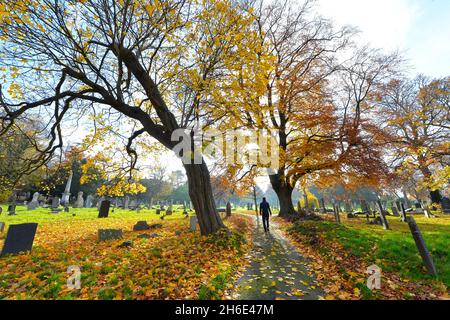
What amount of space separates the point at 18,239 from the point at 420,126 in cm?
2592


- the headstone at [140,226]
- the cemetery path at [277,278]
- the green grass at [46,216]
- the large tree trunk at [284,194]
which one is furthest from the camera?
the large tree trunk at [284,194]

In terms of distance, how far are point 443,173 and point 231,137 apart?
12.2 meters

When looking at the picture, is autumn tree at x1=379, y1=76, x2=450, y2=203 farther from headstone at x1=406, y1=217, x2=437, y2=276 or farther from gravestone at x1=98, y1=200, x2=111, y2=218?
gravestone at x1=98, y1=200, x2=111, y2=218

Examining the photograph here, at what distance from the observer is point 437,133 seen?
1886cm

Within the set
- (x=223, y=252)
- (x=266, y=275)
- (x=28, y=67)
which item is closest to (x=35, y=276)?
(x=223, y=252)

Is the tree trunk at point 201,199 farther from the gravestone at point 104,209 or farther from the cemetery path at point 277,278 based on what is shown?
the gravestone at point 104,209

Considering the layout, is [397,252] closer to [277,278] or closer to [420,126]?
[277,278]

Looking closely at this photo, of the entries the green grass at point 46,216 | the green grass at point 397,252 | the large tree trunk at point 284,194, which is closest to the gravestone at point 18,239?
the green grass at point 46,216

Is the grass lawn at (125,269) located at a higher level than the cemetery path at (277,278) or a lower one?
higher

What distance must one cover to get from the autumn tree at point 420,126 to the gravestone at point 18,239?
57.6 ft

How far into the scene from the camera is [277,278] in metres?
4.72

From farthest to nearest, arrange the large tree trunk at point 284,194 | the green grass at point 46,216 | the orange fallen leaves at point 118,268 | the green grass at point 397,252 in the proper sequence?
the large tree trunk at point 284,194 < the green grass at point 46,216 < the green grass at point 397,252 < the orange fallen leaves at point 118,268

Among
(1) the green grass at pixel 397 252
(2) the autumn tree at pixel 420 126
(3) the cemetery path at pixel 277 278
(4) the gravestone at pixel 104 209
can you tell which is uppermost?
(2) the autumn tree at pixel 420 126

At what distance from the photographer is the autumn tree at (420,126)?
12.7 metres
